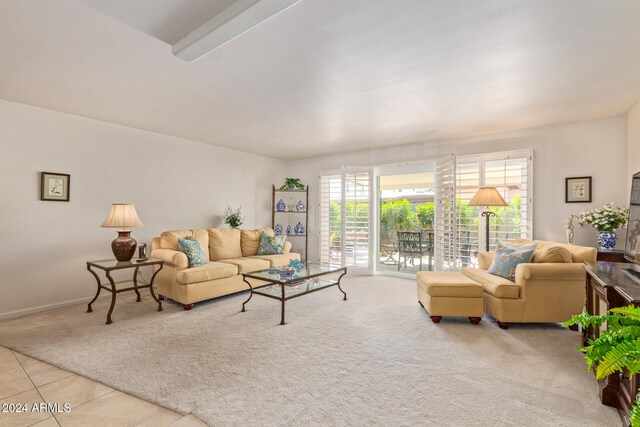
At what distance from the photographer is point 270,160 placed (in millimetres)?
7012

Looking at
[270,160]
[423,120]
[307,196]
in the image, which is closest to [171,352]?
[423,120]

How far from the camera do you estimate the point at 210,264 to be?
14.4 ft

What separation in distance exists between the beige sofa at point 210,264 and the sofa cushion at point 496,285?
2.93 metres

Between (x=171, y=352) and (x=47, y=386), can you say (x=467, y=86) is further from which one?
(x=47, y=386)

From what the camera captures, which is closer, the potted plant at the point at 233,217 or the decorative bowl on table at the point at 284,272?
the decorative bowl on table at the point at 284,272

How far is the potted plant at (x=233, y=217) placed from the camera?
19.2ft

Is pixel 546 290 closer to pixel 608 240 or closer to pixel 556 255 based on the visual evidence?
pixel 556 255

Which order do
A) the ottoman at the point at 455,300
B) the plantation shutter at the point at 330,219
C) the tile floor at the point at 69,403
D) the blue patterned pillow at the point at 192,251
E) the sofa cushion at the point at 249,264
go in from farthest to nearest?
the plantation shutter at the point at 330,219, the sofa cushion at the point at 249,264, the blue patterned pillow at the point at 192,251, the ottoman at the point at 455,300, the tile floor at the point at 69,403

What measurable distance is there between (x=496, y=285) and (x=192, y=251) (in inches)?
146

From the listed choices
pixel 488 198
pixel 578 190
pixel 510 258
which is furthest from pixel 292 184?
pixel 578 190

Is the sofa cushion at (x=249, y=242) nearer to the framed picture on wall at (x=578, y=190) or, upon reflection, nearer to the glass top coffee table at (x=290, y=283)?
the glass top coffee table at (x=290, y=283)

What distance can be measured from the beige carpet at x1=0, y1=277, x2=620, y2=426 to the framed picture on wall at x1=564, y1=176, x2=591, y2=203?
193cm

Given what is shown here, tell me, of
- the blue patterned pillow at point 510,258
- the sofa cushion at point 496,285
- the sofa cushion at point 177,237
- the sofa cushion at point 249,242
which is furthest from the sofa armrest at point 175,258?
the blue patterned pillow at point 510,258

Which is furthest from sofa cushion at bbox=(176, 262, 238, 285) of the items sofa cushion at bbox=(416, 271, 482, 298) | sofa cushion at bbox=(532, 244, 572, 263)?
sofa cushion at bbox=(532, 244, 572, 263)
